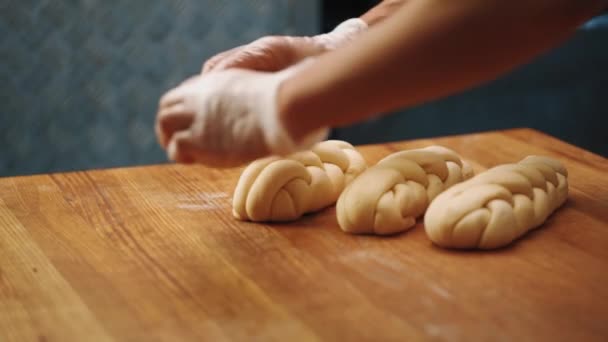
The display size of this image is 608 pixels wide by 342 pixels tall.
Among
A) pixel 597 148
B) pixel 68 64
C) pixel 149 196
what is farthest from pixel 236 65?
pixel 597 148

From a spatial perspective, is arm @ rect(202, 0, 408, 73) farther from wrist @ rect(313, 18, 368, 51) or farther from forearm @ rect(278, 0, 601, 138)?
forearm @ rect(278, 0, 601, 138)

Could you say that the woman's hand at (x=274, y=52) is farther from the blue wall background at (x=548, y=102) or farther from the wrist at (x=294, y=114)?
the blue wall background at (x=548, y=102)

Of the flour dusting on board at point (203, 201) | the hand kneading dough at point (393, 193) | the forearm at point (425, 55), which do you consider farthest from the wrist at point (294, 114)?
the flour dusting on board at point (203, 201)

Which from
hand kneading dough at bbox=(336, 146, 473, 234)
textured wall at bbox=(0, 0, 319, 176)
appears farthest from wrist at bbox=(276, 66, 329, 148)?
textured wall at bbox=(0, 0, 319, 176)

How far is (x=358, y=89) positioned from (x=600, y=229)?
2.04 ft

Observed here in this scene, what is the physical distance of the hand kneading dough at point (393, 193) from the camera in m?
1.37

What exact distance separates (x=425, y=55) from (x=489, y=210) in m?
0.38

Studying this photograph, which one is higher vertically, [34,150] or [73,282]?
[73,282]

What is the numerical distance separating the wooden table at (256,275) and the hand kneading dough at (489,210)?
3 cm

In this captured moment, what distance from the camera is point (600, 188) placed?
1.65 metres

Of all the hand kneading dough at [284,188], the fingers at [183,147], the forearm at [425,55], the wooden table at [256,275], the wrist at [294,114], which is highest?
the forearm at [425,55]

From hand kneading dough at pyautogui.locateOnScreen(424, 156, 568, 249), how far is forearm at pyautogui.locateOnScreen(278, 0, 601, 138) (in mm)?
269

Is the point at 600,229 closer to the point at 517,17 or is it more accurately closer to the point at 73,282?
the point at 517,17

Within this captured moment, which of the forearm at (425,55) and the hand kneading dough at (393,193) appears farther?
the hand kneading dough at (393,193)
